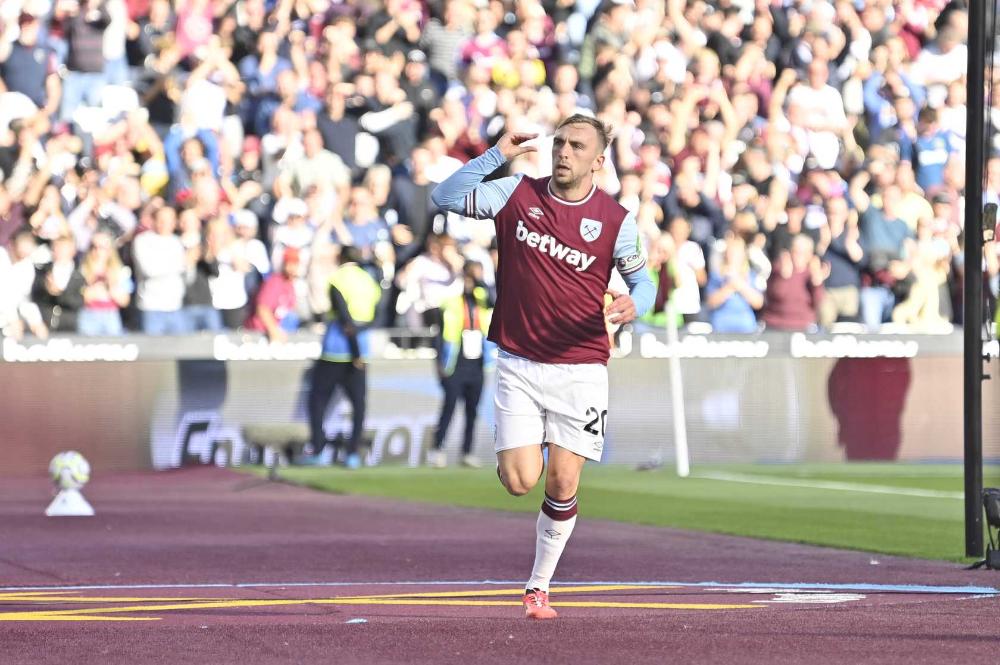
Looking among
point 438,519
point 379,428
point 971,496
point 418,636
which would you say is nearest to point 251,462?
point 379,428

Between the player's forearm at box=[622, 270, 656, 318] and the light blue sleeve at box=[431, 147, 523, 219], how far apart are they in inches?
27.7

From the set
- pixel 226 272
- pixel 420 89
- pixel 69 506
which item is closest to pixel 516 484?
pixel 69 506

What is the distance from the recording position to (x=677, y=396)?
869 inches

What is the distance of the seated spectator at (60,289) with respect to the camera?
69.5 ft

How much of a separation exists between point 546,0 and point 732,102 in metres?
2.82

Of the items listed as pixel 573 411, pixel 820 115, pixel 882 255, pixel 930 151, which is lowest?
pixel 573 411

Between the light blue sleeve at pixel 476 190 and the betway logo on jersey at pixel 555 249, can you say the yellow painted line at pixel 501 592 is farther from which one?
the light blue sleeve at pixel 476 190

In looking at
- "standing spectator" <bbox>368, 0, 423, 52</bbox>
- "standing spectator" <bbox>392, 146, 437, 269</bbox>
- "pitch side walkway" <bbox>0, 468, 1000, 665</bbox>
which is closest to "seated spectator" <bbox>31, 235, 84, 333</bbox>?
"pitch side walkway" <bbox>0, 468, 1000, 665</bbox>

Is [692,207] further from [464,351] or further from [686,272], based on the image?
[464,351]

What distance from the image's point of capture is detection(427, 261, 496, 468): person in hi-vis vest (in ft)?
71.5

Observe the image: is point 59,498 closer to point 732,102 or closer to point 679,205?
point 679,205

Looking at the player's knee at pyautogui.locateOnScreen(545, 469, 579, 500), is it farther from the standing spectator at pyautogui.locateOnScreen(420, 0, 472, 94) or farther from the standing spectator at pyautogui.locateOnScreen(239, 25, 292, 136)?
the standing spectator at pyautogui.locateOnScreen(420, 0, 472, 94)

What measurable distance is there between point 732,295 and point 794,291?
34.6 inches

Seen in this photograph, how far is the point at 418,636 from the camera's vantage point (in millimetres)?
8078
